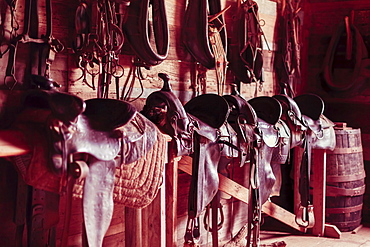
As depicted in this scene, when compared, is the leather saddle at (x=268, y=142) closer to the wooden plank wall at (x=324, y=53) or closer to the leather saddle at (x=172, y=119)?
the leather saddle at (x=172, y=119)

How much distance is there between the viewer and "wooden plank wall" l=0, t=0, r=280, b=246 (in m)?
2.72

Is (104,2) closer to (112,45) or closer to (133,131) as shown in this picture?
(112,45)

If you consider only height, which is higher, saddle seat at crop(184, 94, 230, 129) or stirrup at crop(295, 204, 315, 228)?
saddle seat at crop(184, 94, 230, 129)

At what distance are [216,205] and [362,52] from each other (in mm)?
2232

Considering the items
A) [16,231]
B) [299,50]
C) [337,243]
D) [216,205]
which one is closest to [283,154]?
[216,205]

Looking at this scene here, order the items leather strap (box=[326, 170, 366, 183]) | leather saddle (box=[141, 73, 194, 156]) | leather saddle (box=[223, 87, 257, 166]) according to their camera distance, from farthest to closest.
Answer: leather strap (box=[326, 170, 366, 183]) → leather saddle (box=[223, 87, 257, 166]) → leather saddle (box=[141, 73, 194, 156])

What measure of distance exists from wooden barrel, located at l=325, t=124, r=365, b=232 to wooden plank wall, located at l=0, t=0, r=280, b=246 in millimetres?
719

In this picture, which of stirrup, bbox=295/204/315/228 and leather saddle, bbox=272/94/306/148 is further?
stirrup, bbox=295/204/315/228

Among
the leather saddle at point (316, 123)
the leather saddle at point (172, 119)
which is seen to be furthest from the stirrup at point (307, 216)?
the leather saddle at point (172, 119)

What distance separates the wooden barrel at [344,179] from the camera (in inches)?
169

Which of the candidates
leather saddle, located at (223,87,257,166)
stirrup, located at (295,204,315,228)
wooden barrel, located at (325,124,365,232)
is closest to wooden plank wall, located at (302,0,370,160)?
wooden barrel, located at (325,124,365,232)

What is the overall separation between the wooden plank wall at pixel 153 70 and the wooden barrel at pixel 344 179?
72 cm

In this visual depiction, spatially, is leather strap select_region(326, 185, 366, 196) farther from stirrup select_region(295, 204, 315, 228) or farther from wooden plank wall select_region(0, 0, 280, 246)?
wooden plank wall select_region(0, 0, 280, 246)

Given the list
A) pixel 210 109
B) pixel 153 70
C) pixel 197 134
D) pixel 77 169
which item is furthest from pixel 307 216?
pixel 77 169
